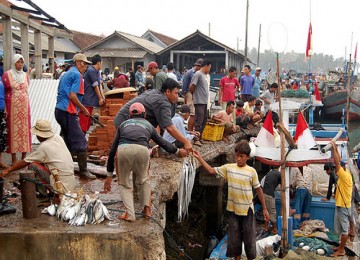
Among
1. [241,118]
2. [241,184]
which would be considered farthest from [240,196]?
[241,118]

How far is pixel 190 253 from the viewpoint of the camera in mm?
10195

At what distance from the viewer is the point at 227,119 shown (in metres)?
11.0

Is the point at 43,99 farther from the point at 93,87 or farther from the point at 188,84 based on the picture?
the point at 188,84

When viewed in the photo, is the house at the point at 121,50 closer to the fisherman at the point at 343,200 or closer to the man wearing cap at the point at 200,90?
the man wearing cap at the point at 200,90

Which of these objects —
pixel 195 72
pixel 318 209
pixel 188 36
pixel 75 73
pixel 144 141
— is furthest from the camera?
pixel 188 36

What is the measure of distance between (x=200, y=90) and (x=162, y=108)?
384 centimetres

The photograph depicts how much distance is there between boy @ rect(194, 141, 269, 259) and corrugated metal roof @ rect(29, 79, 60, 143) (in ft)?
15.1

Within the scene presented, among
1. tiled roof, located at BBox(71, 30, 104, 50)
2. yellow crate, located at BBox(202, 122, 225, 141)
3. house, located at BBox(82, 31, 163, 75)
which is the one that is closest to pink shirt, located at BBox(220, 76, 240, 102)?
yellow crate, located at BBox(202, 122, 225, 141)

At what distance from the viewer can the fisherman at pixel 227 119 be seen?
34.3 feet

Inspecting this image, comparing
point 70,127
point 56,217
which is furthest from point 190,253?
point 56,217

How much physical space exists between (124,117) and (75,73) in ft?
4.18

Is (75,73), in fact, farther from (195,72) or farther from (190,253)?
(190,253)

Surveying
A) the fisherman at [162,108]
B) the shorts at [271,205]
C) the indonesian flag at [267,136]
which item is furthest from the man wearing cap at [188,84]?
the fisherman at [162,108]

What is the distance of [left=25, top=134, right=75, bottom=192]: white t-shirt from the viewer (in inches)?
205
